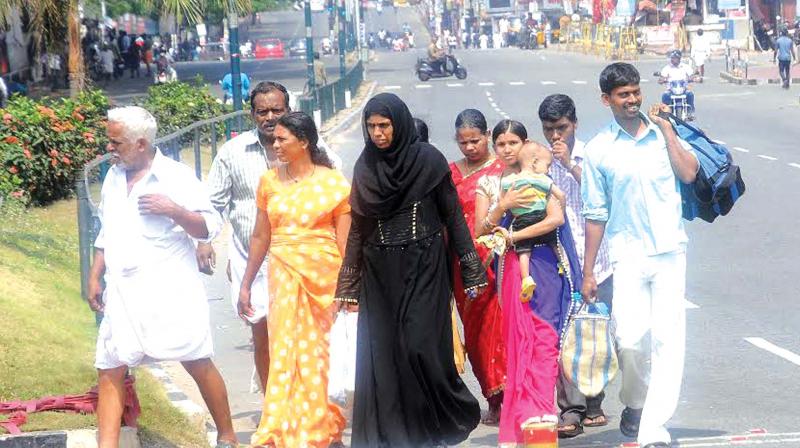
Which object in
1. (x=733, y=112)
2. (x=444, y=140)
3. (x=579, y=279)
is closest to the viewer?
(x=579, y=279)

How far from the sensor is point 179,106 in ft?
76.7

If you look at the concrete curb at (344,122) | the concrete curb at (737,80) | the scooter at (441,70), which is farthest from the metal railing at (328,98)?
the concrete curb at (737,80)

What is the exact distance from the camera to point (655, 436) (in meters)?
6.44

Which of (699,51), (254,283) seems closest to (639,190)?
(254,283)

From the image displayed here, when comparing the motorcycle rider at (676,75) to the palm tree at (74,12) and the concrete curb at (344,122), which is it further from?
the palm tree at (74,12)

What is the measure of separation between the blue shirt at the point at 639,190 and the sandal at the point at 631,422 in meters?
0.76

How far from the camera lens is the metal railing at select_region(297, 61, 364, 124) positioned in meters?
28.9

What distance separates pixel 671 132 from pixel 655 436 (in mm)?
1348

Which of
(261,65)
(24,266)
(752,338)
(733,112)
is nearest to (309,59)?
(733,112)

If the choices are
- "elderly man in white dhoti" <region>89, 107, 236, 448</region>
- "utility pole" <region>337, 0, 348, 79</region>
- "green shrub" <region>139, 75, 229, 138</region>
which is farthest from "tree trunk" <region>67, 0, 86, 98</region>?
"elderly man in white dhoti" <region>89, 107, 236, 448</region>

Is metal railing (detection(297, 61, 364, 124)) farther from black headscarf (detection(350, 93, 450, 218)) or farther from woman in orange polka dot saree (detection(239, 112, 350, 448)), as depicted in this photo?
black headscarf (detection(350, 93, 450, 218))

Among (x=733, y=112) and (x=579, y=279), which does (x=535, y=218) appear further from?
(x=733, y=112)

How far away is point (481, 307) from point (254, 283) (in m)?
1.15

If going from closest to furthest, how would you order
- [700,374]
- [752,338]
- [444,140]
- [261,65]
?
[700,374]
[752,338]
[444,140]
[261,65]
